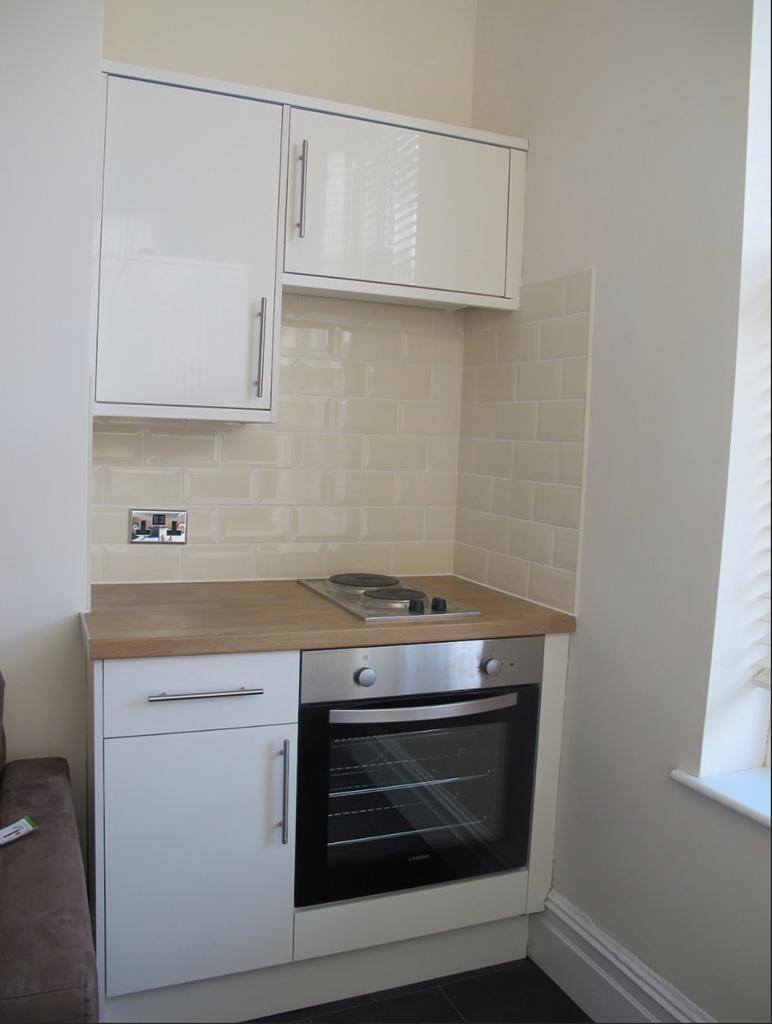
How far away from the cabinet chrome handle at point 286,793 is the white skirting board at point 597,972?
77 cm

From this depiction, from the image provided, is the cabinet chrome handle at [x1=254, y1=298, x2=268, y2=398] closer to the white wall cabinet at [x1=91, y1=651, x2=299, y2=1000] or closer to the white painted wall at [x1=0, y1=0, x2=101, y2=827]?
the white painted wall at [x1=0, y1=0, x2=101, y2=827]

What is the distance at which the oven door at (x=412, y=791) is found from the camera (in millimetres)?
2014

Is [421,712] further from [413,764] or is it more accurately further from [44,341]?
[44,341]

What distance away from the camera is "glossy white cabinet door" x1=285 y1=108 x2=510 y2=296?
2.25 metres

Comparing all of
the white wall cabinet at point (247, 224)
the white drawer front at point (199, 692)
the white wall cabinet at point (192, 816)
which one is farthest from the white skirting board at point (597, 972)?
the white wall cabinet at point (247, 224)

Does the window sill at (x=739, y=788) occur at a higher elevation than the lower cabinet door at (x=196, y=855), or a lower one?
higher

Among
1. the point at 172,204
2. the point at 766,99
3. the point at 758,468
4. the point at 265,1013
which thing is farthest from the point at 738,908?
the point at 172,204

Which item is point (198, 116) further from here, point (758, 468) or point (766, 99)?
point (758, 468)

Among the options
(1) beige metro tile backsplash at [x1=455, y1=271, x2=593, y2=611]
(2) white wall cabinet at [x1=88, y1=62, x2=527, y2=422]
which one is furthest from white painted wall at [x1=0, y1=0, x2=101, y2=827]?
(1) beige metro tile backsplash at [x1=455, y1=271, x2=593, y2=611]

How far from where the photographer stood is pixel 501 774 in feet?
7.34

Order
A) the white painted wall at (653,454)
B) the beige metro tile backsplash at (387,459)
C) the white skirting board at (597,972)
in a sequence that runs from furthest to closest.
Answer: the beige metro tile backsplash at (387,459)
the white skirting board at (597,972)
the white painted wall at (653,454)

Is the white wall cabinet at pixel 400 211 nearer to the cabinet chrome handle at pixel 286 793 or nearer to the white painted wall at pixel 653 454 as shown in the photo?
the white painted wall at pixel 653 454

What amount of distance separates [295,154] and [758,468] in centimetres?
137

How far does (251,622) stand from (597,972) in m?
1.16
